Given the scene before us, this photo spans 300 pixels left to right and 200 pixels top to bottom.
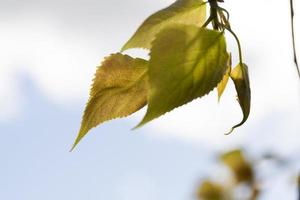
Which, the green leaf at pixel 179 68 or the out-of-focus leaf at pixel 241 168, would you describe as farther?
the out-of-focus leaf at pixel 241 168

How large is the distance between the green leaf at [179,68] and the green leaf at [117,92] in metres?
0.03

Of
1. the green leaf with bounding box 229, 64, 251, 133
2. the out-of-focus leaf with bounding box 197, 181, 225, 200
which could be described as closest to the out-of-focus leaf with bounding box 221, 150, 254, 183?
the out-of-focus leaf with bounding box 197, 181, 225, 200

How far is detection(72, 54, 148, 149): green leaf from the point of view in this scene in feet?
0.85

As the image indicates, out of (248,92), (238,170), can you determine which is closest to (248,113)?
(248,92)

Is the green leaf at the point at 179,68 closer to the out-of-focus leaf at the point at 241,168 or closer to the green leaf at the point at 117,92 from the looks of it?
the green leaf at the point at 117,92

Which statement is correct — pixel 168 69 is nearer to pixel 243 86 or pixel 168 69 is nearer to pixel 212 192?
pixel 243 86

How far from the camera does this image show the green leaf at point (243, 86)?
0.85ft

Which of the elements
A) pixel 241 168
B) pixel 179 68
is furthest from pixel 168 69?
pixel 241 168

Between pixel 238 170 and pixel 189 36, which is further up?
pixel 189 36

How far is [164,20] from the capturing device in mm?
257

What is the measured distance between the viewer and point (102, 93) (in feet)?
0.87

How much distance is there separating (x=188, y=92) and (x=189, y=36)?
0.07ft

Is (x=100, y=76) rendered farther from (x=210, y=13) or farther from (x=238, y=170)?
(x=238, y=170)

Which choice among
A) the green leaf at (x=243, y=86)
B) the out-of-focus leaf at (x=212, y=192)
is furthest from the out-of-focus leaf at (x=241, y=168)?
the green leaf at (x=243, y=86)
